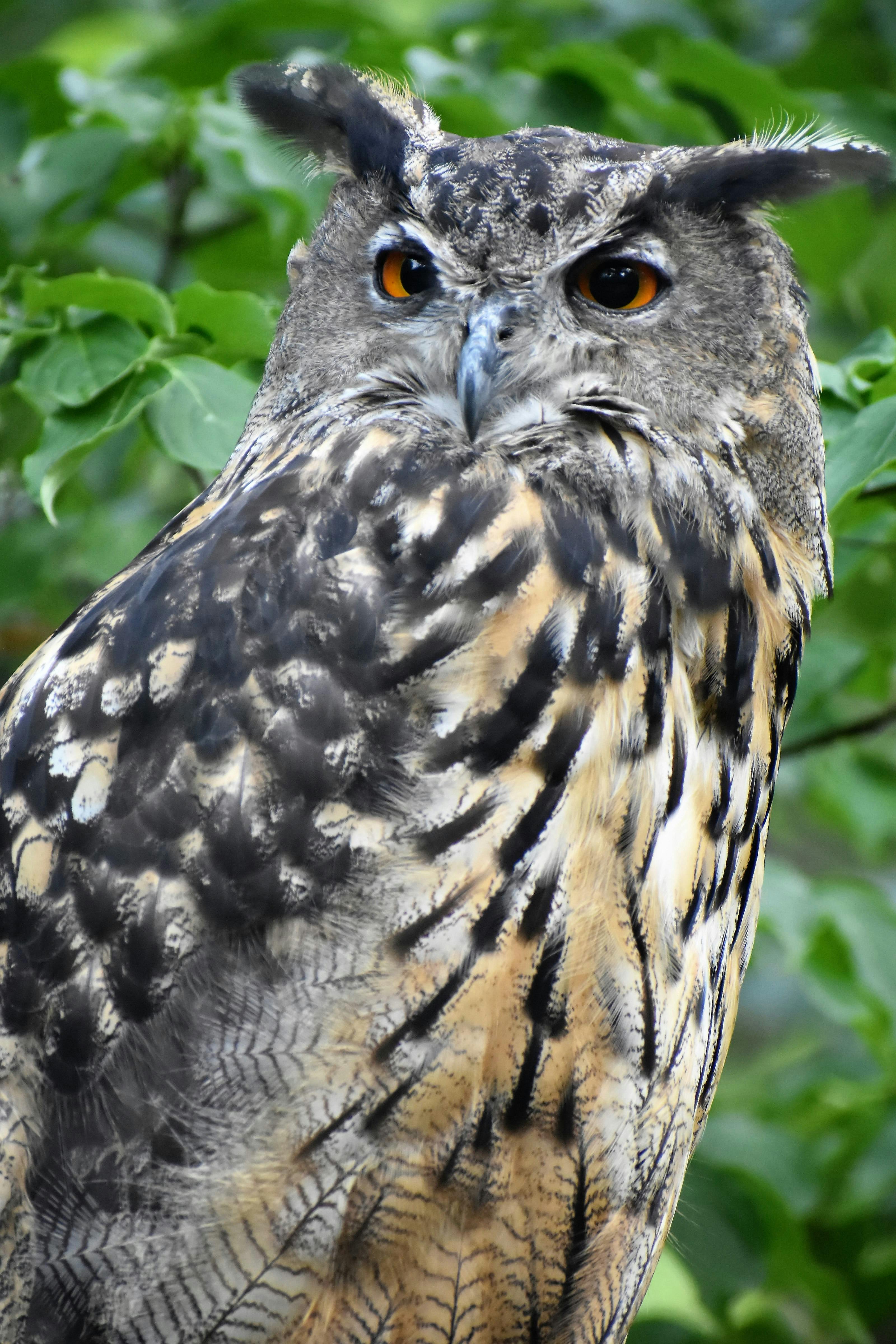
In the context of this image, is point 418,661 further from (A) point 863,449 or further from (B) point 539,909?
(A) point 863,449

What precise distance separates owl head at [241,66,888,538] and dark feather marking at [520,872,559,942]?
1.89 ft

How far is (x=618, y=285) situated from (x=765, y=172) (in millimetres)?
264

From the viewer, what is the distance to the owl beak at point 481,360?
1748 mm

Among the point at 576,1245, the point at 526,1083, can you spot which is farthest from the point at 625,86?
the point at 576,1245

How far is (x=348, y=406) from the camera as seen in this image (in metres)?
1.88

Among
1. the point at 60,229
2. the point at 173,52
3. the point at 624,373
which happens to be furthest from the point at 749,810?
the point at 173,52

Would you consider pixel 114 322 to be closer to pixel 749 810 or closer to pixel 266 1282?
pixel 749 810

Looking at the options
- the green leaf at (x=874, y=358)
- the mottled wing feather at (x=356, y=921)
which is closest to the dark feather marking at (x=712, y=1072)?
the mottled wing feather at (x=356, y=921)

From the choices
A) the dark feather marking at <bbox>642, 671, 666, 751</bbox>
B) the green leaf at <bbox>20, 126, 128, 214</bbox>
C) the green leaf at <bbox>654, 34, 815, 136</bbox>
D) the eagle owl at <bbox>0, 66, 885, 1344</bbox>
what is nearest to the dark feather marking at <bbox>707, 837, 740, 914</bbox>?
the eagle owl at <bbox>0, 66, 885, 1344</bbox>

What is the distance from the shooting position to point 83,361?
Result: 1913 mm

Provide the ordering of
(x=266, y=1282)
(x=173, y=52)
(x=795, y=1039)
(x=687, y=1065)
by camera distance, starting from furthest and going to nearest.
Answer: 1. (x=795, y=1039)
2. (x=173, y=52)
3. (x=687, y=1065)
4. (x=266, y=1282)

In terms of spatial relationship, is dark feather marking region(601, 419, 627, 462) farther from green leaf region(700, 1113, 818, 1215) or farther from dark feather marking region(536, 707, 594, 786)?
green leaf region(700, 1113, 818, 1215)

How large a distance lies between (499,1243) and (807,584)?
0.96 metres

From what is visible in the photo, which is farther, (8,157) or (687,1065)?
(8,157)
